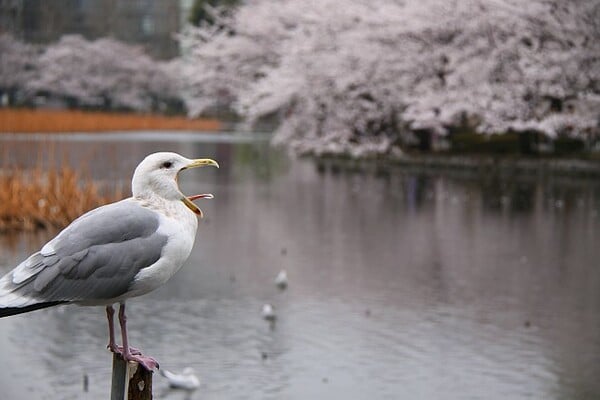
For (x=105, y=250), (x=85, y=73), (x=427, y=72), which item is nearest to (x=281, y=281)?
(x=105, y=250)

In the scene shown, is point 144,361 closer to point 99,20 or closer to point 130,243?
point 130,243

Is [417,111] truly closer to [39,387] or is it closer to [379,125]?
[379,125]

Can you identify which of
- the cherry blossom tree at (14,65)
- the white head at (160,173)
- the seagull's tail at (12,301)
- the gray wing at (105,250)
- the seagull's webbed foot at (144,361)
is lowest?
the seagull's webbed foot at (144,361)

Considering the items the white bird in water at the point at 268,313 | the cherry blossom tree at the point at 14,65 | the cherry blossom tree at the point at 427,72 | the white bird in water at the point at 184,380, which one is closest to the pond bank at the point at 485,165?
the cherry blossom tree at the point at 427,72

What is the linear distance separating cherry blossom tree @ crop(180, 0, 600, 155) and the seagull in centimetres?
2058

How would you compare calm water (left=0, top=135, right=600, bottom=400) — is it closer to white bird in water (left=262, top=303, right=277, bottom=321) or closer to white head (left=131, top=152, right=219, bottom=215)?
white bird in water (left=262, top=303, right=277, bottom=321)

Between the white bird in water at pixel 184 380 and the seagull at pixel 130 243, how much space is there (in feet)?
12.3

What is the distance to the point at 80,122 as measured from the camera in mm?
51688

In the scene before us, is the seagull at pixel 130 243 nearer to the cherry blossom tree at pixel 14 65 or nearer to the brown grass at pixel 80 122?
the brown grass at pixel 80 122

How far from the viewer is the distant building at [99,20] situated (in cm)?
7950

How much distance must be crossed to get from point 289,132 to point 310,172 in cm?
449

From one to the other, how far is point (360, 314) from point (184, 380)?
2917 mm

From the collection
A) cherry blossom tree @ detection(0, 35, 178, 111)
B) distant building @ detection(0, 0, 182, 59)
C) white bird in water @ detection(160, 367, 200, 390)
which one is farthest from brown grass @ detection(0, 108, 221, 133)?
white bird in water @ detection(160, 367, 200, 390)

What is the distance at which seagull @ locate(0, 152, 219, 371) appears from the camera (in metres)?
4.31
